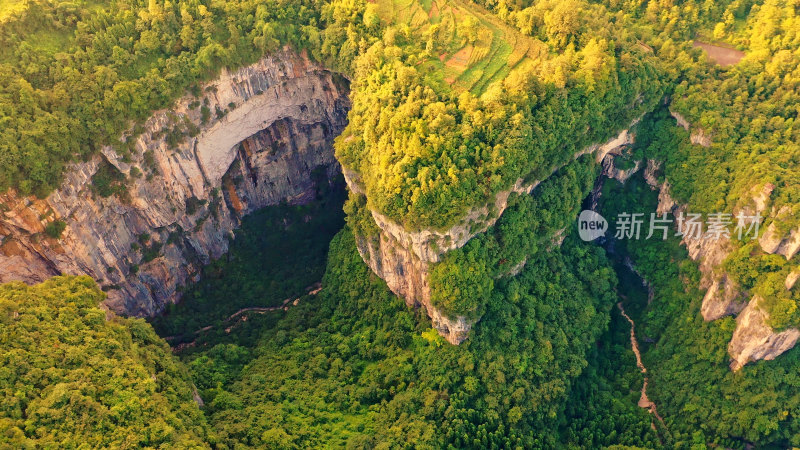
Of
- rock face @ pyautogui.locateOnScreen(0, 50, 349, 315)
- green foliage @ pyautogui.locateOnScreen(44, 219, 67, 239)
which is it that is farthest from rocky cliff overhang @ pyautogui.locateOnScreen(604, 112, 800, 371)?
green foliage @ pyautogui.locateOnScreen(44, 219, 67, 239)

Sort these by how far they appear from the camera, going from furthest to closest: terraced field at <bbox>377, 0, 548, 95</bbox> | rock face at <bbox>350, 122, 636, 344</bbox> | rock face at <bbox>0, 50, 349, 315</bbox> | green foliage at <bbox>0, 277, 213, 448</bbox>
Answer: terraced field at <bbox>377, 0, 548, 95</bbox>
rock face at <bbox>0, 50, 349, 315</bbox>
rock face at <bbox>350, 122, 636, 344</bbox>
green foliage at <bbox>0, 277, 213, 448</bbox>

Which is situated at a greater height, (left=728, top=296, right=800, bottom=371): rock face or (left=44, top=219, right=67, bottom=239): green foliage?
(left=44, top=219, right=67, bottom=239): green foliage

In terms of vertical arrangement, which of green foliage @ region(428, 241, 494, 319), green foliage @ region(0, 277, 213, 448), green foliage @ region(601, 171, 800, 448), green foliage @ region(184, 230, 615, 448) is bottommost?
green foliage @ region(601, 171, 800, 448)

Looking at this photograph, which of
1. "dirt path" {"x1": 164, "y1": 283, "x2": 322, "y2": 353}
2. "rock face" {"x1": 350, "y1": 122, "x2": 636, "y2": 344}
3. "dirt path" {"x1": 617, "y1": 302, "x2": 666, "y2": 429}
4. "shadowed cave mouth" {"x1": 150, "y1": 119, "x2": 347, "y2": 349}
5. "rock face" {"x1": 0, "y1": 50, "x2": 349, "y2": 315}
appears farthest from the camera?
"shadowed cave mouth" {"x1": 150, "y1": 119, "x2": 347, "y2": 349}

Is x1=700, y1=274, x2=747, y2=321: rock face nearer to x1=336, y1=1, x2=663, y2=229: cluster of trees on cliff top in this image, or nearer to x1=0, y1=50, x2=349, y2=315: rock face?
x1=336, y1=1, x2=663, y2=229: cluster of trees on cliff top

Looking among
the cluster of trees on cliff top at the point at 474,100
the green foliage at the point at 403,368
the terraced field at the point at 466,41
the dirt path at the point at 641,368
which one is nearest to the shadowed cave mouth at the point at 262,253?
the green foliage at the point at 403,368

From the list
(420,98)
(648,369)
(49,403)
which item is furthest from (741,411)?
(49,403)

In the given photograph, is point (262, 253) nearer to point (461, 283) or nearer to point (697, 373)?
point (461, 283)

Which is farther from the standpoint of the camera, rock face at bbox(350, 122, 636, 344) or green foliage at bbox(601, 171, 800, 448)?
green foliage at bbox(601, 171, 800, 448)
